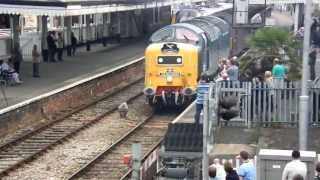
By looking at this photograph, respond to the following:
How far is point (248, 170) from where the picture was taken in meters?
11.9

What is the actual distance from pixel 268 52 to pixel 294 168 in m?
11.4

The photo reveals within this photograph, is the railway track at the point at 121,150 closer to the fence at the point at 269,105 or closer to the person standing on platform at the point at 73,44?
the fence at the point at 269,105

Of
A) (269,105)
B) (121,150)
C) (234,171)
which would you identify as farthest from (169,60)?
(234,171)

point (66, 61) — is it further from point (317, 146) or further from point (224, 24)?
point (317, 146)

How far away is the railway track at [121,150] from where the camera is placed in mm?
18141

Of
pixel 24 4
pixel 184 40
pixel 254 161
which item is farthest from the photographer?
pixel 24 4

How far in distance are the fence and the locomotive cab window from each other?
8231mm

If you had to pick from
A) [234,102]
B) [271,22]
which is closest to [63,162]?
[234,102]

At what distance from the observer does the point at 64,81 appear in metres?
30.4

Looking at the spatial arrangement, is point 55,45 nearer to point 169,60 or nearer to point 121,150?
point 169,60

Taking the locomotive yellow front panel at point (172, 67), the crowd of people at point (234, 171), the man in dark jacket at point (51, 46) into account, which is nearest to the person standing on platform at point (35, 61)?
the man in dark jacket at point (51, 46)

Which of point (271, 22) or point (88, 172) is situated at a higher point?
point (271, 22)

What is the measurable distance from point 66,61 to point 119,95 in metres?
8.82

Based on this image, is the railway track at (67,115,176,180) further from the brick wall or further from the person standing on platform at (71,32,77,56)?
the person standing on platform at (71,32,77,56)
